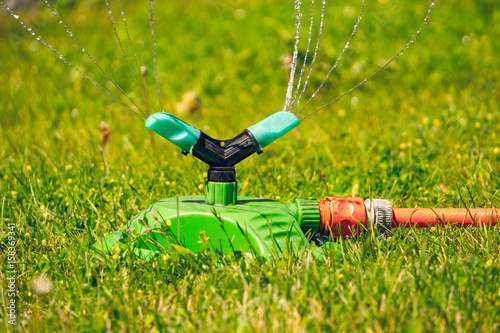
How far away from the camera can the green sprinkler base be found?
1940 mm

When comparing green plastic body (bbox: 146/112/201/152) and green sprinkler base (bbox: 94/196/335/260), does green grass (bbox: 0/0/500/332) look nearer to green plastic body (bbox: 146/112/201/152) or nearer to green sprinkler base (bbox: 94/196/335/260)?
green sprinkler base (bbox: 94/196/335/260)

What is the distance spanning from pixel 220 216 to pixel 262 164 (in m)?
→ 1.32

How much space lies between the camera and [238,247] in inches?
77.4

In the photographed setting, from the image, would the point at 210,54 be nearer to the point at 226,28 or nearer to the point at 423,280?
the point at 226,28

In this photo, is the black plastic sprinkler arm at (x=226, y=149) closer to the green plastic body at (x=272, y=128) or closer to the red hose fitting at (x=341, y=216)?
the green plastic body at (x=272, y=128)

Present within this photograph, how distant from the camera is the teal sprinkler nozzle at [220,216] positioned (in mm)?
1941

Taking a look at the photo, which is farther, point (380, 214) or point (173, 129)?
point (380, 214)

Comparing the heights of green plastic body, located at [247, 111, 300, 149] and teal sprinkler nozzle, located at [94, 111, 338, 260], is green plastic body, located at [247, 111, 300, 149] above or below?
above

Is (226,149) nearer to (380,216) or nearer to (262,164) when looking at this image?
(380,216)

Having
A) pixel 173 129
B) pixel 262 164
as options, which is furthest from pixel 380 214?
pixel 262 164

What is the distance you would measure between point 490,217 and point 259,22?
428 cm

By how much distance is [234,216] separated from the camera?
77.4 inches

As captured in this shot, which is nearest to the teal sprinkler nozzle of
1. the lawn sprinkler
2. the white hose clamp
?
the lawn sprinkler

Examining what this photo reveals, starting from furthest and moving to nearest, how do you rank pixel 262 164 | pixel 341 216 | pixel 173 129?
pixel 262 164 → pixel 341 216 → pixel 173 129
